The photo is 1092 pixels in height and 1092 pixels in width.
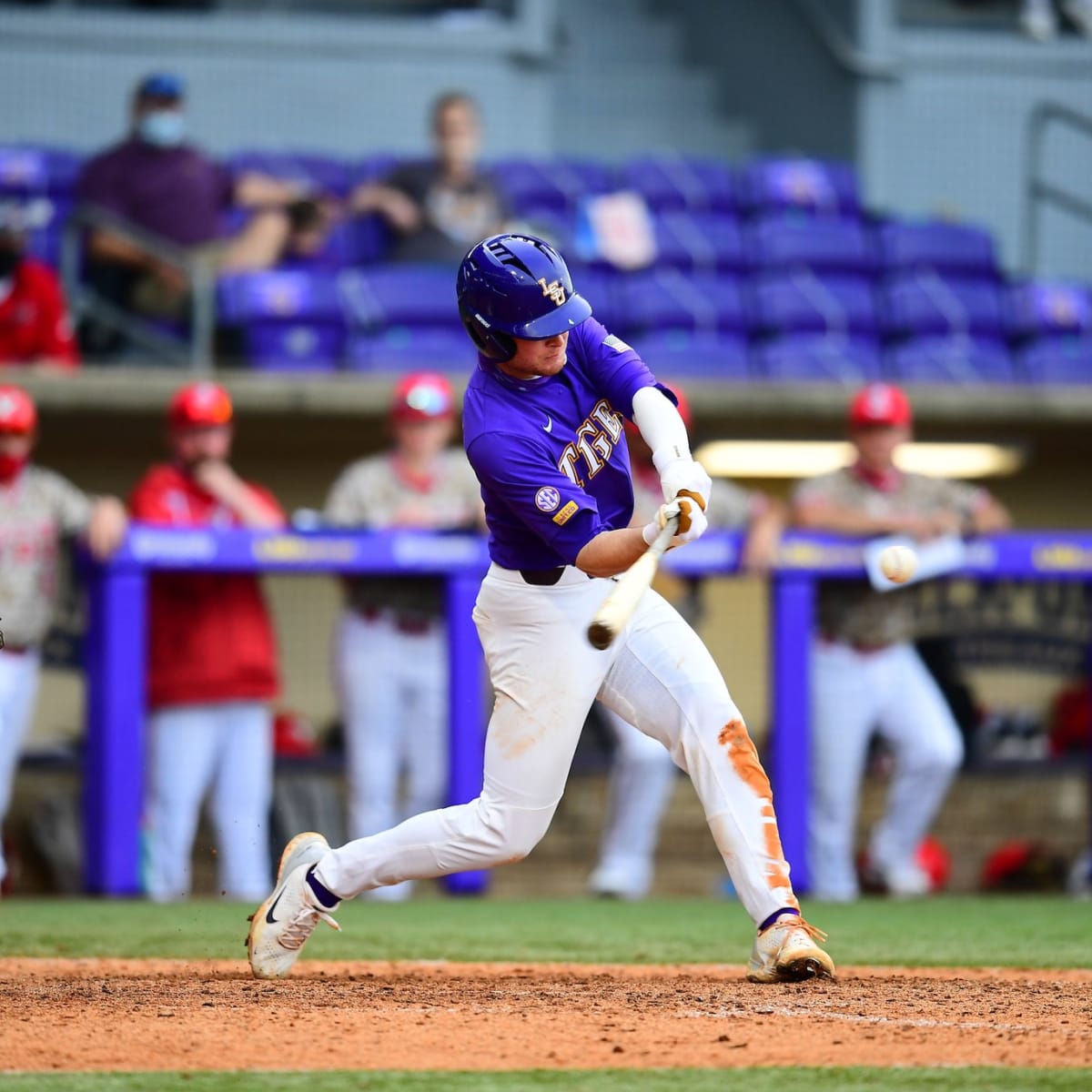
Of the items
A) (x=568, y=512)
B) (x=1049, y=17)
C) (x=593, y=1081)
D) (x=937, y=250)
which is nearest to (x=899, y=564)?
(x=568, y=512)

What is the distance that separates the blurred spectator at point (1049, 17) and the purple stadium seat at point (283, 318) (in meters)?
5.70

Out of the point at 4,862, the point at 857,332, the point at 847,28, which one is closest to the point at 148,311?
the point at 4,862

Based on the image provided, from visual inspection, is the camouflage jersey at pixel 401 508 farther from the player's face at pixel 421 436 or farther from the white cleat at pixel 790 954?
the white cleat at pixel 790 954

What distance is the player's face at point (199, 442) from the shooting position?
7.14 metres

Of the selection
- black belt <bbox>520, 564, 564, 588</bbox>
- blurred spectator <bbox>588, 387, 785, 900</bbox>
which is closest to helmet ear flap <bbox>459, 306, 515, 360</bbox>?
black belt <bbox>520, 564, 564, 588</bbox>

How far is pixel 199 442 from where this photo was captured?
282 inches

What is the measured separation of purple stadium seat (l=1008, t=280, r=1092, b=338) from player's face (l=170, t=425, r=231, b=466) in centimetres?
471

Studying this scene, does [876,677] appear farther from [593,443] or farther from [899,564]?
[593,443]

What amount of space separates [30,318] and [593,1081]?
6184mm

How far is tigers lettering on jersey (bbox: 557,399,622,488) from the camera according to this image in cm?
412

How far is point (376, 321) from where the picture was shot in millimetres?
9133

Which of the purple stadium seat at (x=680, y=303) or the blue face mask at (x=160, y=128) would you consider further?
the purple stadium seat at (x=680, y=303)

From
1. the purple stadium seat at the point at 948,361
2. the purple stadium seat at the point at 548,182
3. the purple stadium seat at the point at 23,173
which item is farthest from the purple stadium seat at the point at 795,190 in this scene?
the purple stadium seat at the point at 23,173

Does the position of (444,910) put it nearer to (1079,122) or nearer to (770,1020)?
(770,1020)
